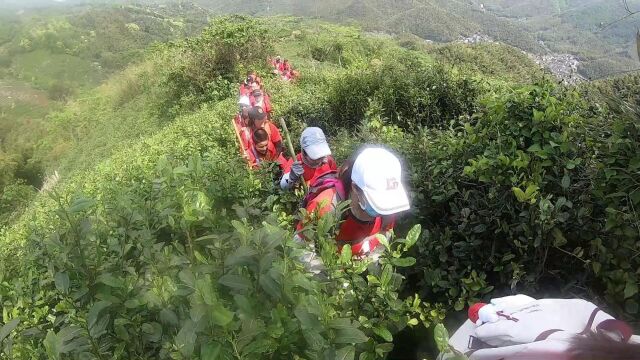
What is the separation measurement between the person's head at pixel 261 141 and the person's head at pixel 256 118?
0.32ft

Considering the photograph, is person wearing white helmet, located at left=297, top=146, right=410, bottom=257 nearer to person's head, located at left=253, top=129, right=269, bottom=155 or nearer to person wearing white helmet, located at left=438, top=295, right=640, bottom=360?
person wearing white helmet, located at left=438, top=295, right=640, bottom=360

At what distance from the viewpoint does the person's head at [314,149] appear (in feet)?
10.9

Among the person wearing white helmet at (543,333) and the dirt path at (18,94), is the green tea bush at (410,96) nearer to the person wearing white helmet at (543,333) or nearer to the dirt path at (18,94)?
the person wearing white helmet at (543,333)

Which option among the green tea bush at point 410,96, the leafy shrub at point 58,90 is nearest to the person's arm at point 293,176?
the green tea bush at point 410,96

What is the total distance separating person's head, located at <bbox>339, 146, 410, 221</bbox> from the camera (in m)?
2.19

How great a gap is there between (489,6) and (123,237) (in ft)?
263

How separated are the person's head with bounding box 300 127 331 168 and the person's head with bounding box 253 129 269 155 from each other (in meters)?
2.00

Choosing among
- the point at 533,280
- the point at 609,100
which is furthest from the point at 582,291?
the point at 609,100

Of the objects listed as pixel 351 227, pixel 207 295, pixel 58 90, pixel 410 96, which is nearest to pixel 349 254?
pixel 207 295

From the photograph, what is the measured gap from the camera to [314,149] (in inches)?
131

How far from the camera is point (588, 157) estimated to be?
2.23 metres

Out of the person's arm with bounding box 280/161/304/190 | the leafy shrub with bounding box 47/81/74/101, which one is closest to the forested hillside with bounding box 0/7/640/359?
the person's arm with bounding box 280/161/304/190

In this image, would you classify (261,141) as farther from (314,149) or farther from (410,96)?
(314,149)

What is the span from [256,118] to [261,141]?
329 mm
